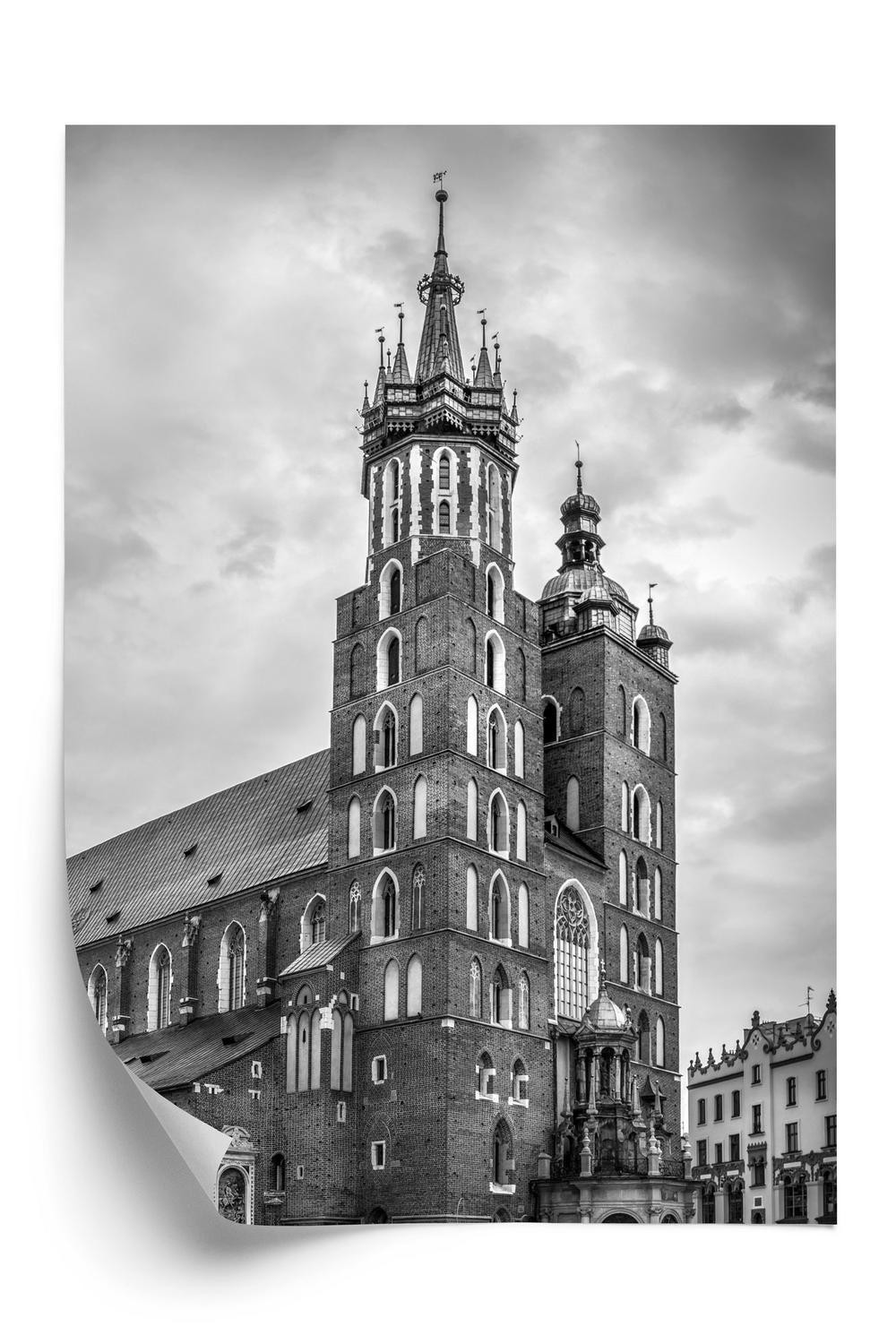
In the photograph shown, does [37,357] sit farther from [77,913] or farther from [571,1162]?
[77,913]

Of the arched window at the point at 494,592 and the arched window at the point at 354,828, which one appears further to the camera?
the arched window at the point at 494,592

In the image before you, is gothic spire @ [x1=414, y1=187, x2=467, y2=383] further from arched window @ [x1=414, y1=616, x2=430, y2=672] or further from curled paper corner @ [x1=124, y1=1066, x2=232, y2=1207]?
curled paper corner @ [x1=124, y1=1066, x2=232, y2=1207]

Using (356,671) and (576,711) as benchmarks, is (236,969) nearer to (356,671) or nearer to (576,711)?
(356,671)

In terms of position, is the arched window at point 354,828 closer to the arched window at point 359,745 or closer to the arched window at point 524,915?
the arched window at point 359,745

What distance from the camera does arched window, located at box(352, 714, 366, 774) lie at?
124 feet

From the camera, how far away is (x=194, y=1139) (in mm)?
30062

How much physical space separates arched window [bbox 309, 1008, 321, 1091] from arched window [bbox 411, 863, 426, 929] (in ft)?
9.04

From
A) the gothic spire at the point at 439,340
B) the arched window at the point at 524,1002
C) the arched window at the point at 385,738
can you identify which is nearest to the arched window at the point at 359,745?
the arched window at the point at 385,738

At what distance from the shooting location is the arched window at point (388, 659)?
3788cm

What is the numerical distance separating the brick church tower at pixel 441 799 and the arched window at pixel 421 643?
0.04 meters

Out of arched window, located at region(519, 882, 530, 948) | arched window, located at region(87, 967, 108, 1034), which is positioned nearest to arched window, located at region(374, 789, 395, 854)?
arched window, located at region(519, 882, 530, 948)

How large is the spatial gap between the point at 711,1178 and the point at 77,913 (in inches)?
795

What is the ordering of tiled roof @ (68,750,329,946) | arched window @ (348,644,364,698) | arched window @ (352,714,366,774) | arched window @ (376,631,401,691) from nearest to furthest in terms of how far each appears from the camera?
1. arched window @ (352,714,366,774)
2. arched window @ (376,631,401,691)
3. arched window @ (348,644,364,698)
4. tiled roof @ (68,750,329,946)

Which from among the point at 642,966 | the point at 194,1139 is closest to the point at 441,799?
the point at 194,1139
